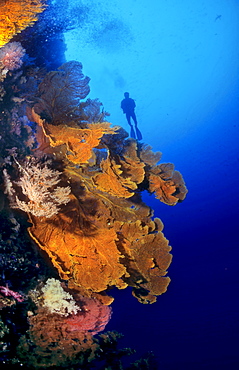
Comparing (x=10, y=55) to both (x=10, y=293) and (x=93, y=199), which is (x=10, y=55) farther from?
(x=10, y=293)

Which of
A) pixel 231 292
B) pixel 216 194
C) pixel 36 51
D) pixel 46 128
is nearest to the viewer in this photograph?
pixel 46 128

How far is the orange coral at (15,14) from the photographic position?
3.94 meters

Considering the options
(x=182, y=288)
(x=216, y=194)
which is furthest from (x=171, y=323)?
(x=216, y=194)

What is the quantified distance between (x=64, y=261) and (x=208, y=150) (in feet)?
228

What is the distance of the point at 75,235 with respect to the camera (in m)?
4.21

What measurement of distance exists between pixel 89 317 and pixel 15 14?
6197 millimetres

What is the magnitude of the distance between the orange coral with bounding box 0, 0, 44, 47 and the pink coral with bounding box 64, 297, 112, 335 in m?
5.48

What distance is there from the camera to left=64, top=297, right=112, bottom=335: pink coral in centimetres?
458

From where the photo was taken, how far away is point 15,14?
402 centimetres

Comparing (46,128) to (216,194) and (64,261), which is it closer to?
(64,261)

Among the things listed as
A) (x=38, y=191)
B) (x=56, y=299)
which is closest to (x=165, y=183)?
(x=38, y=191)

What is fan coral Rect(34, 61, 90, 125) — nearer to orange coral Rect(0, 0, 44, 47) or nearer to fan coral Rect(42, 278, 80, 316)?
orange coral Rect(0, 0, 44, 47)

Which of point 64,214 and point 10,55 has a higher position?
point 10,55

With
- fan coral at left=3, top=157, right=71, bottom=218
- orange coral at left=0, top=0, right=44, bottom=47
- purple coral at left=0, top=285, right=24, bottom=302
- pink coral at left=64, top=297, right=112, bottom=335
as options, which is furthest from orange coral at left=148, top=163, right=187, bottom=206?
orange coral at left=0, top=0, right=44, bottom=47
